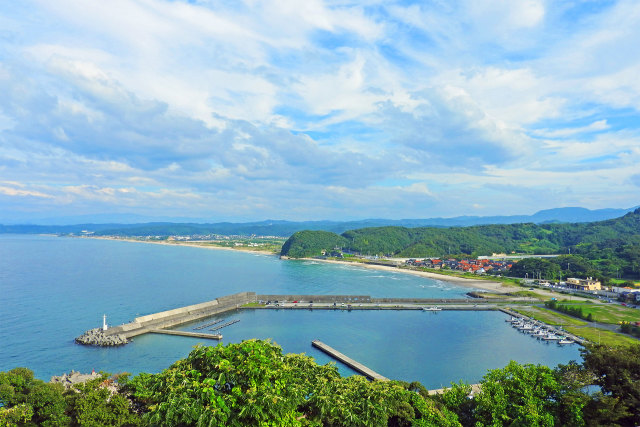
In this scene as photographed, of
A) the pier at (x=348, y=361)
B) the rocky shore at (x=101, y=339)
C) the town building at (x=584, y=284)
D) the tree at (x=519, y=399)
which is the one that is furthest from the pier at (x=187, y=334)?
the town building at (x=584, y=284)

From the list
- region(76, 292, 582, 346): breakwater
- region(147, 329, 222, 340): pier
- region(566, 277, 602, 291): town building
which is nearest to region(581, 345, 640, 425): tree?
region(147, 329, 222, 340): pier

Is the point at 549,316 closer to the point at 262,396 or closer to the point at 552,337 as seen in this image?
the point at 552,337

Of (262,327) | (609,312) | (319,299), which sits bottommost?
(262,327)

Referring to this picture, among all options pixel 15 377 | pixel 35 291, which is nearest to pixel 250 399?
pixel 15 377

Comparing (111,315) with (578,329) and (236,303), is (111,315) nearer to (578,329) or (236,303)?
(236,303)

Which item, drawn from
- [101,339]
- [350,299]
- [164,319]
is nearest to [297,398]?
[101,339]

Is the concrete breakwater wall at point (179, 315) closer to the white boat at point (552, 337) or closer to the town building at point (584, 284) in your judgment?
the white boat at point (552, 337)
